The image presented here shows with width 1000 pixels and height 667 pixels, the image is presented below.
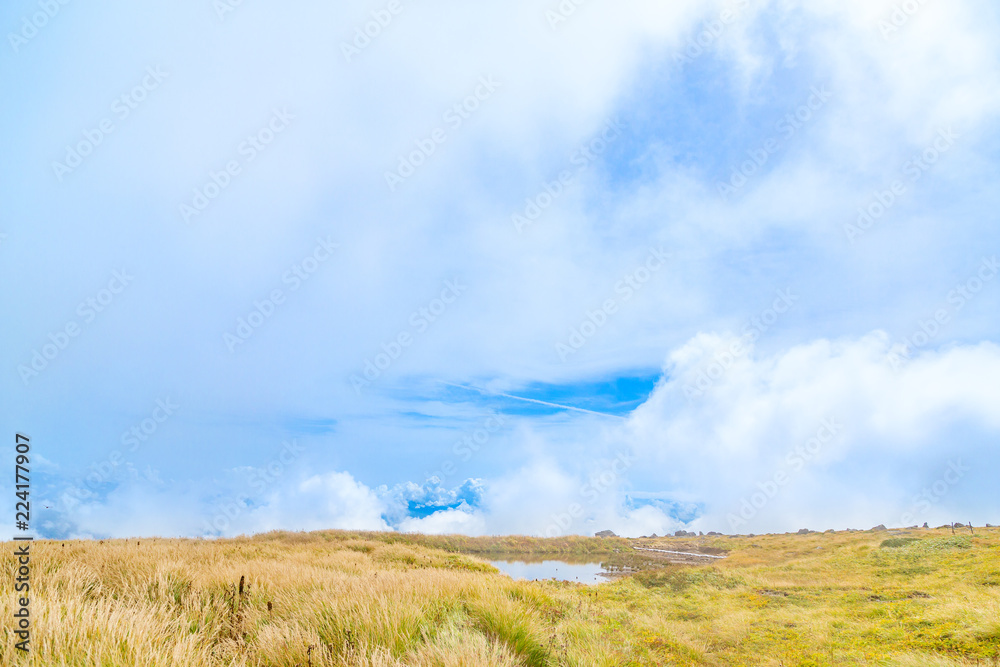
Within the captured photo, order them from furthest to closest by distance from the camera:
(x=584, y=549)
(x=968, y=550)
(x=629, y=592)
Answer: (x=584, y=549)
(x=968, y=550)
(x=629, y=592)

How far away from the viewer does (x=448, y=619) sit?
598cm

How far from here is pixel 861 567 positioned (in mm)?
20938

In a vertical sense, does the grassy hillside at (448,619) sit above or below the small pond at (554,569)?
above

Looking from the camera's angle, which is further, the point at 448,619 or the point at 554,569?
the point at 554,569

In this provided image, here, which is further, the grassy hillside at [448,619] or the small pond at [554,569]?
the small pond at [554,569]

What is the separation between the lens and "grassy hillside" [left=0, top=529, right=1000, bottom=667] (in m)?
4.23

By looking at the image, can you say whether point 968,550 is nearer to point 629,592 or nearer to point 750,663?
point 629,592

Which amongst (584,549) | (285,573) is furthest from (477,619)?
(584,549)

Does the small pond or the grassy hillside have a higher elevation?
the grassy hillside

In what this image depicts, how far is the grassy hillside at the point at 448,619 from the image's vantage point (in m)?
4.23

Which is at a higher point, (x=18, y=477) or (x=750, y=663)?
(x=18, y=477)

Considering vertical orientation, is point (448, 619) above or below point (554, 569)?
above

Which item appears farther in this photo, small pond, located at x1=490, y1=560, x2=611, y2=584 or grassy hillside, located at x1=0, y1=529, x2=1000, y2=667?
small pond, located at x1=490, y1=560, x2=611, y2=584

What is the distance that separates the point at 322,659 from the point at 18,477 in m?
3.42
